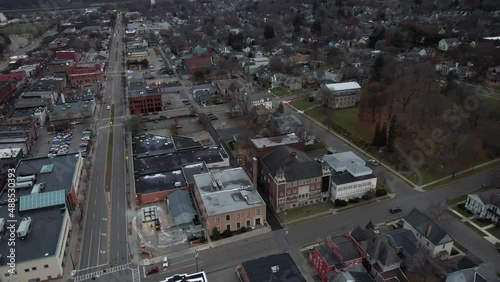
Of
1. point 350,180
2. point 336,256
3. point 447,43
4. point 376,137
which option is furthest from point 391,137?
point 447,43

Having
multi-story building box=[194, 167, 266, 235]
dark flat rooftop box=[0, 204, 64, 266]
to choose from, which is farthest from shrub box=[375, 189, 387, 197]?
dark flat rooftop box=[0, 204, 64, 266]

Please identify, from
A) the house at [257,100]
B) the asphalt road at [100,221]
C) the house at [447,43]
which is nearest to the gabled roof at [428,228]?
the asphalt road at [100,221]

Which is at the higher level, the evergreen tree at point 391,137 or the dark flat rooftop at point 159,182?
the evergreen tree at point 391,137

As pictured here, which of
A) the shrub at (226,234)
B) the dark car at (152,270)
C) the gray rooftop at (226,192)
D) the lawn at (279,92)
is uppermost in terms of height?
the gray rooftop at (226,192)

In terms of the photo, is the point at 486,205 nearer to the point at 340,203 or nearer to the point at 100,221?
the point at 340,203

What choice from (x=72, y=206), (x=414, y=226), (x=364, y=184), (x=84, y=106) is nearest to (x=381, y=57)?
(x=364, y=184)

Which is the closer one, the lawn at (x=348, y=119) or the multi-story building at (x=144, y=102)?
the lawn at (x=348, y=119)

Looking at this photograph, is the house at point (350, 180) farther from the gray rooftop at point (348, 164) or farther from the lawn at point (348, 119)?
the lawn at point (348, 119)

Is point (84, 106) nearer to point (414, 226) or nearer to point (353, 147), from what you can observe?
point (353, 147)
